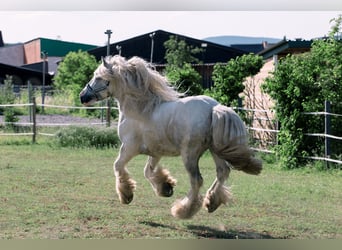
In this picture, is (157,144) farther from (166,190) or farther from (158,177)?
(166,190)

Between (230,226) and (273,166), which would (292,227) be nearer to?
(230,226)

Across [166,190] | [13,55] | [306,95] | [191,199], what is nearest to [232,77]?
[306,95]

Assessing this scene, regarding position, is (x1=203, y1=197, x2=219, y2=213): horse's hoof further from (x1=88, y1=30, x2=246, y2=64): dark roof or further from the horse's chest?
(x1=88, y1=30, x2=246, y2=64): dark roof

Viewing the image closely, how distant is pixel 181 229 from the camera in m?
5.95

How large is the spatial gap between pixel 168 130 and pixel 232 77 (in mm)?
8023

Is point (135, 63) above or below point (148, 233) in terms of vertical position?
above

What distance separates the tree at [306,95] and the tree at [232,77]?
81.7 inches

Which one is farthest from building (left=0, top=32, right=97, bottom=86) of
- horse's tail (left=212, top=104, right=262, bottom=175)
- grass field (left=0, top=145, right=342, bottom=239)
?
horse's tail (left=212, top=104, right=262, bottom=175)

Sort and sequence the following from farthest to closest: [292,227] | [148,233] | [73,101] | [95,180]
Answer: [73,101]
[95,180]
[292,227]
[148,233]

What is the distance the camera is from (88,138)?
15164 mm

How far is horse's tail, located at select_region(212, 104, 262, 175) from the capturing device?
5914 mm

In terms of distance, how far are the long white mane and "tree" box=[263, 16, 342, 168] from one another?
19.0 ft

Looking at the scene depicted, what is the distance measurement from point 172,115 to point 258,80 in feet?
30.6

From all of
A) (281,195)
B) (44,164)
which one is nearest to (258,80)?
(44,164)
